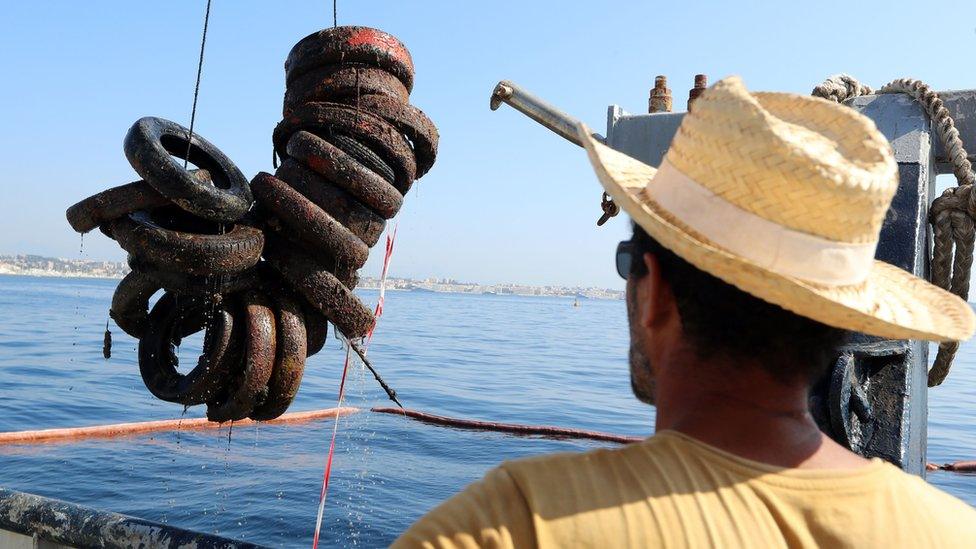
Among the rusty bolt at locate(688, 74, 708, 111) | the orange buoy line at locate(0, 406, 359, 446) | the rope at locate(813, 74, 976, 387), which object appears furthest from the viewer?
the orange buoy line at locate(0, 406, 359, 446)

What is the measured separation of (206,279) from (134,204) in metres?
0.28

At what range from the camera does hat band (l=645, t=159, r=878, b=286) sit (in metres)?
1.15

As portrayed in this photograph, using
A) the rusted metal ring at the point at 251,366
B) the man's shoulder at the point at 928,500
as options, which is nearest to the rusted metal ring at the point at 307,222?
the rusted metal ring at the point at 251,366

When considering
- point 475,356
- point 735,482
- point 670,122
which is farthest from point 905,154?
point 475,356

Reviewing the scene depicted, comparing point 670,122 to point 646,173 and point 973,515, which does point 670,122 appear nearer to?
point 646,173

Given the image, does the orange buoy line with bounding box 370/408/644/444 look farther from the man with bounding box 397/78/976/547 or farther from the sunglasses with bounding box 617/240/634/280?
the man with bounding box 397/78/976/547

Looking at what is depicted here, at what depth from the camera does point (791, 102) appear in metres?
1.37

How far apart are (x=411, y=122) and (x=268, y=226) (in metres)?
0.53

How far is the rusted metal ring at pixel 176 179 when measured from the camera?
2.18 metres

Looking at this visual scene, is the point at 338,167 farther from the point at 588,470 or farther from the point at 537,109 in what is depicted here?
the point at 537,109

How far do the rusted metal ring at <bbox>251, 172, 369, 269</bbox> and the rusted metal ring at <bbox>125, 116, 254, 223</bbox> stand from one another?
66 millimetres

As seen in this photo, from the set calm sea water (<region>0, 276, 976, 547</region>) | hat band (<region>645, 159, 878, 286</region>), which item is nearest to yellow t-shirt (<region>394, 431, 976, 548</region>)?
hat band (<region>645, 159, 878, 286</region>)

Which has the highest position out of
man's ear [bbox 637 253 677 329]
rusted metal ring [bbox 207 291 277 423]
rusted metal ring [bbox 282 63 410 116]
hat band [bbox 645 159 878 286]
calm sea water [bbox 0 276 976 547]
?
rusted metal ring [bbox 282 63 410 116]

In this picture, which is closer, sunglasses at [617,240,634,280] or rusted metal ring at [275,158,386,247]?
sunglasses at [617,240,634,280]
